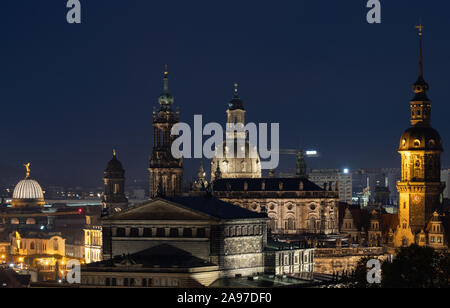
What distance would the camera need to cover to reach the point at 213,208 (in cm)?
15375

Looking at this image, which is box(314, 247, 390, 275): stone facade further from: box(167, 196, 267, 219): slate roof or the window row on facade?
the window row on facade

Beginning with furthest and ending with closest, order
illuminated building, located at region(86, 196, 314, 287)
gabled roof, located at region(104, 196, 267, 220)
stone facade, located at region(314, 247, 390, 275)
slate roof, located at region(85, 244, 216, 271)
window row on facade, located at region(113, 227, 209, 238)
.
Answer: stone facade, located at region(314, 247, 390, 275)
gabled roof, located at region(104, 196, 267, 220)
window row on facade, located at region(113, 227, 209, 238)
illuminated building, located at region(86, 196, 314, 287)
slate roof, located at region(85, 244, 216, 271)

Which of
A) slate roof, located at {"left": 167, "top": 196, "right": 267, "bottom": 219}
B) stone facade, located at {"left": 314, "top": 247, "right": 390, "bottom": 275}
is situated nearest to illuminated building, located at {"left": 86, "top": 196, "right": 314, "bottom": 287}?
slate roof, located at {"left": 167, "top": 196, "right": 267, "bottom": 219}

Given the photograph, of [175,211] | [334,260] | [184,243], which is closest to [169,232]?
[184,243]

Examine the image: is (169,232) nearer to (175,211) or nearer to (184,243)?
(184,243)

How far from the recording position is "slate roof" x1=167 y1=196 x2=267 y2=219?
150875mm

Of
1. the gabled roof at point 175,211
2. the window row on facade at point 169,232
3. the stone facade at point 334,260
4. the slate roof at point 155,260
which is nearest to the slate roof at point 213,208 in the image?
the gabled roof at point 175,211

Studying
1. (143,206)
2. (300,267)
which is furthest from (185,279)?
(300,267)

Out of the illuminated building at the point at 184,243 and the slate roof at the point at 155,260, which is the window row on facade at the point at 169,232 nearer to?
the illuminated building at the point at 184,243

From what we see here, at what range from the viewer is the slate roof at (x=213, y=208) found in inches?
5940
